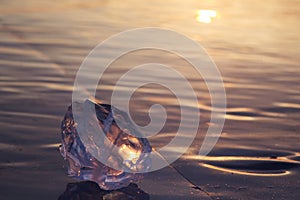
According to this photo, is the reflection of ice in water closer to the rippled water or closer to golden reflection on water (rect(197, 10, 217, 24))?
the rippled water

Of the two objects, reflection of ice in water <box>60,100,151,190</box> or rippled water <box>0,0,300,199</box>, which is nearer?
reflection of ice in water <box>60,100,151,190</box>

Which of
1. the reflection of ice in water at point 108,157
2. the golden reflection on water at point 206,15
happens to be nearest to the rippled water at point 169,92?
the golden reflection on water at point 206,15

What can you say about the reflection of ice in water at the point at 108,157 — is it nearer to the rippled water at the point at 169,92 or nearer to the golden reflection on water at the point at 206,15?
the rippled water at the point at 169,92

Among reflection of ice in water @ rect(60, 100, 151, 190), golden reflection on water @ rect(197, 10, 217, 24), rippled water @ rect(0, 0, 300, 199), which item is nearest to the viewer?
reflection of ice in water @ rect(60, 100, 151, 190)

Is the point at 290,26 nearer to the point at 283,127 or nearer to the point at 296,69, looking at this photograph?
the point at 296,69

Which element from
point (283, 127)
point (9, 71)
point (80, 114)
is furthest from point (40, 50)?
point (80, 114)

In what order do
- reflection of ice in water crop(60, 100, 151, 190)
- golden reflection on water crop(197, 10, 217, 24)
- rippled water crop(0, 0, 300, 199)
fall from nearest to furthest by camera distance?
reflection of ice in water crop(60, 100, 151, 190) < rippled water crop(0, 0, 300, 199) < golden reflection on water crop(197, 10, 217, 24)

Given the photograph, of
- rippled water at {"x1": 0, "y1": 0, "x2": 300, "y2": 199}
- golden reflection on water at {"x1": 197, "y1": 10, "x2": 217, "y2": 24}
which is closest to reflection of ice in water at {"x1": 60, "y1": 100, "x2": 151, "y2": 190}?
rippled water at {"x1": 0, "y1": 0, "x2": 300, "y2": 199}
